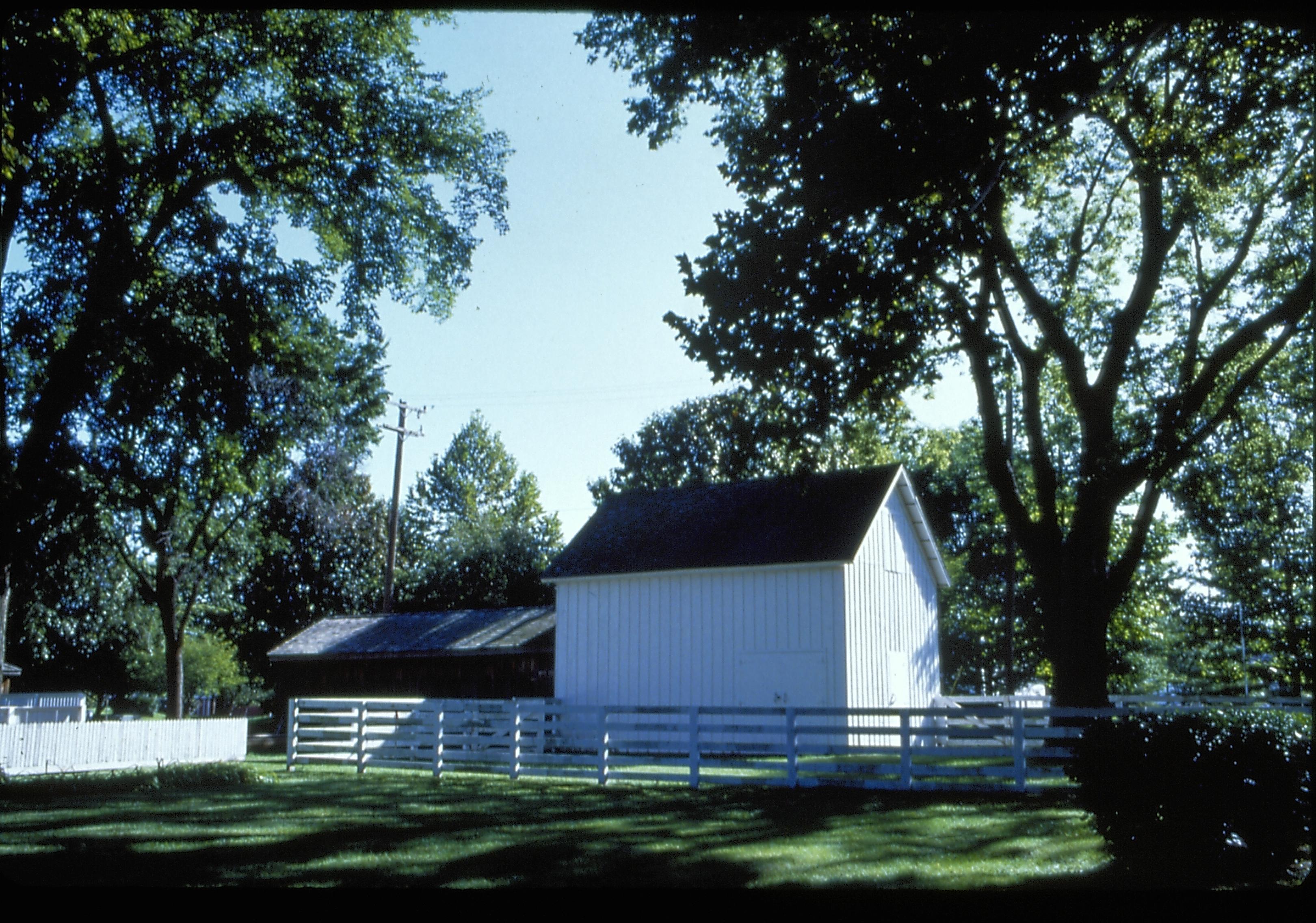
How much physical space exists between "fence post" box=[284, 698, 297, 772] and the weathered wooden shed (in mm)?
7277

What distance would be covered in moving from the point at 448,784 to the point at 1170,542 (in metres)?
31.0

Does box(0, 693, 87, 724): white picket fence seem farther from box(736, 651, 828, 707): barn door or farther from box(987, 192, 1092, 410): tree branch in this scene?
box(987, 192, 1092, 410): tree branch

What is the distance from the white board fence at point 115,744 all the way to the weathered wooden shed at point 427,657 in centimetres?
517

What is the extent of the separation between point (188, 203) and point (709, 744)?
44.7 feet

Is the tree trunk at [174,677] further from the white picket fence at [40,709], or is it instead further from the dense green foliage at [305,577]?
the dense green foliage at [305,577]

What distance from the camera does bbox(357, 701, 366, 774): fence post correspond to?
1920 centimetres

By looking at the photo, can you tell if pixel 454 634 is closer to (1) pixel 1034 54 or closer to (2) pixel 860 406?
(2) pixel 860 406

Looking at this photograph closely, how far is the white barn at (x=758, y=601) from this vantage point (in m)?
22.3

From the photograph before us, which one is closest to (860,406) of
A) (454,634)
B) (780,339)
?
(780,339)

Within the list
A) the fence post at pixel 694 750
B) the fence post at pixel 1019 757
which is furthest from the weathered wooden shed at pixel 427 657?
the fence post at pixel 1019 757

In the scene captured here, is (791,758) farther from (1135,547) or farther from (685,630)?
(685,630)

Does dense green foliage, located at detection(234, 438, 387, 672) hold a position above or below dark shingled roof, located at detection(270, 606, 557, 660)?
above

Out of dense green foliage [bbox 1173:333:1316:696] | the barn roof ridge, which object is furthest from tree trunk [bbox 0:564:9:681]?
dense green foliage [bbox 1173:333:1316:696]

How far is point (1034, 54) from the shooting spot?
10.2 metres
